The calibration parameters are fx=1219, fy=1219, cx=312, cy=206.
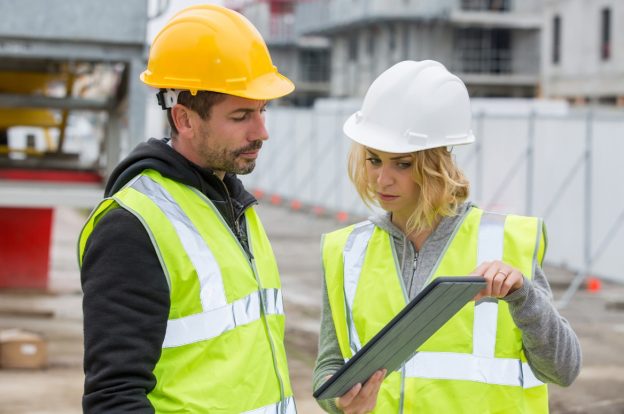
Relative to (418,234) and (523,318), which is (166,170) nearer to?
(418,234)

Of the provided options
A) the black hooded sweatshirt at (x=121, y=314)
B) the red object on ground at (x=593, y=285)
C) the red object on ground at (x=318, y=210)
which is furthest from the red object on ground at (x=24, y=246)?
the red object on ground at (x=318, y=210)

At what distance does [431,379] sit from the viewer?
3311 mm

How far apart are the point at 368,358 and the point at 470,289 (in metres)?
0.29

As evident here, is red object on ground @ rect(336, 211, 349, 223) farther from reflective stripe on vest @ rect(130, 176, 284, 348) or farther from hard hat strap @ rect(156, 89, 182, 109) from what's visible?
reflective stripe on vest @ rect(130, 176, 284, 348)

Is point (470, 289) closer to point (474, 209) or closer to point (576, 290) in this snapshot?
point (474, 209)

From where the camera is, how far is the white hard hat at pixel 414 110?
344cm

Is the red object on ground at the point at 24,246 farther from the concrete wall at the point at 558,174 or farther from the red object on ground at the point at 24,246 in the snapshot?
the concrete wall at the point at 558,174

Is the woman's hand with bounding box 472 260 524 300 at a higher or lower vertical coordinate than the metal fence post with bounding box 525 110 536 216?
higher

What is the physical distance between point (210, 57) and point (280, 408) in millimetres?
898

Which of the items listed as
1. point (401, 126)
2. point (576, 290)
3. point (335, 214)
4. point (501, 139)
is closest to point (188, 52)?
point (401, 126)

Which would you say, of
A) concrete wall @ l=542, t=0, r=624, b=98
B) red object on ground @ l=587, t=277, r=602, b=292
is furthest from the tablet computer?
concrete wall @ l=542, t=0, r=624, b=98

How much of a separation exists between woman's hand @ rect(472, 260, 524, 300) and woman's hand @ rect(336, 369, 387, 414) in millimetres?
327

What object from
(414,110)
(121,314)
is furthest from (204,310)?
(414,110)

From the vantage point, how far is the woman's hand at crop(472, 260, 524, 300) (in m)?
2.96
